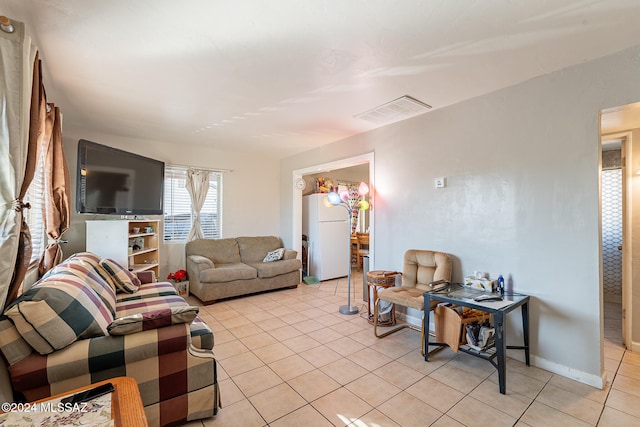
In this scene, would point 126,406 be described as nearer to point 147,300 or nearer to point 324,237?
point 147,300

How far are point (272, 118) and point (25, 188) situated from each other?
7.80 feet

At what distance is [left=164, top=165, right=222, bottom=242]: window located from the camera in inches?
187

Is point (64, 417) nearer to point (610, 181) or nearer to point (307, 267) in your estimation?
point (307, 267)

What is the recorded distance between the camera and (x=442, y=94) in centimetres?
271

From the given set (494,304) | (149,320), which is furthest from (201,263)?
(494,304)

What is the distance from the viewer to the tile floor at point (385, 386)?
180 centimetres

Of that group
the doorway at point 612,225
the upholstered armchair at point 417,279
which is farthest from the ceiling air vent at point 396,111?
the doorway at point 612,225

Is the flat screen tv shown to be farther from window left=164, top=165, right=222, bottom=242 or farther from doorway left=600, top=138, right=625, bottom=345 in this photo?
doorway left=600, top=138, right=625, bottom=345

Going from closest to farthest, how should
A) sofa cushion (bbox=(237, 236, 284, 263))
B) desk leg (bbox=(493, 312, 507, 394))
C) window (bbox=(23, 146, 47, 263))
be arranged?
desk leg (bbox=(493, 312, 507, 394)) < window (bbox=(23, 146, 47, 263)) < sofa cushion (bbox=(237, 236, 284, 263))

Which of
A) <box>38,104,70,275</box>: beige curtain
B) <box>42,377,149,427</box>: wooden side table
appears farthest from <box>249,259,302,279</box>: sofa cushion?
<box>42,377,149,427</box>: wooden side table

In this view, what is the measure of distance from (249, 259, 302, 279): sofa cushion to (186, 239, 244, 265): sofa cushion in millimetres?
405

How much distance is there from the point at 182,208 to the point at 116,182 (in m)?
1.55

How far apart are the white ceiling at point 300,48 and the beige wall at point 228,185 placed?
1.25 m

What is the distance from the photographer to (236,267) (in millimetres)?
4402
